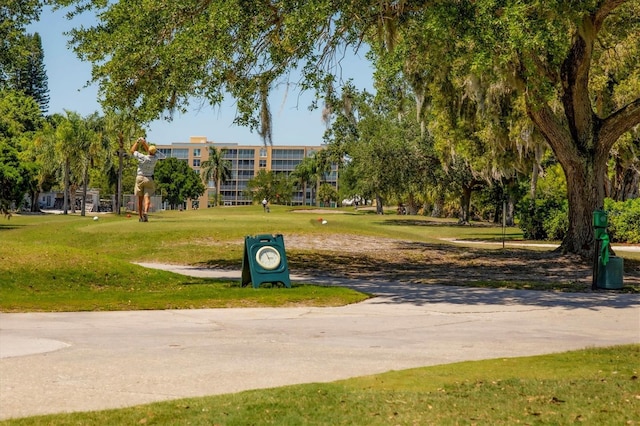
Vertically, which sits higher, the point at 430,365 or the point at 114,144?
the point at 114,144

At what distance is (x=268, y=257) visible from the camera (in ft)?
53.7

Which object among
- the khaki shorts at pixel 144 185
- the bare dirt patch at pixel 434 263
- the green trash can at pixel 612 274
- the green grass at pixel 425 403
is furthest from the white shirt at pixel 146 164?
the green grass at pixel 425 403

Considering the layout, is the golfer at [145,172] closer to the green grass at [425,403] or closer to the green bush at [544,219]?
the green grass at [425,403]

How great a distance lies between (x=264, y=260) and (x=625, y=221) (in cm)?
2627

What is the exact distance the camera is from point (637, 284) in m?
19.3

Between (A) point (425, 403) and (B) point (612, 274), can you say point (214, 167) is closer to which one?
(B) point (612, 274)

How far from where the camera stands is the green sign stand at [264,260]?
1622 centimetres

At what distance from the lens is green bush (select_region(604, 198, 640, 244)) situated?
3796cm

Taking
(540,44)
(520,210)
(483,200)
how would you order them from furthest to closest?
(483,200)
(520,210)
(540,44)

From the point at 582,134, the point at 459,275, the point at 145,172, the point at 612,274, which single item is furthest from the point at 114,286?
the point at 582,134

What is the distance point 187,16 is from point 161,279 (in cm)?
552

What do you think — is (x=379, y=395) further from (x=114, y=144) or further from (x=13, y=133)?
(x=114, y=144)

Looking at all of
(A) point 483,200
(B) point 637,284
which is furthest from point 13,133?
(B) point 637,284

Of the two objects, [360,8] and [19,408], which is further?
[360,8]
